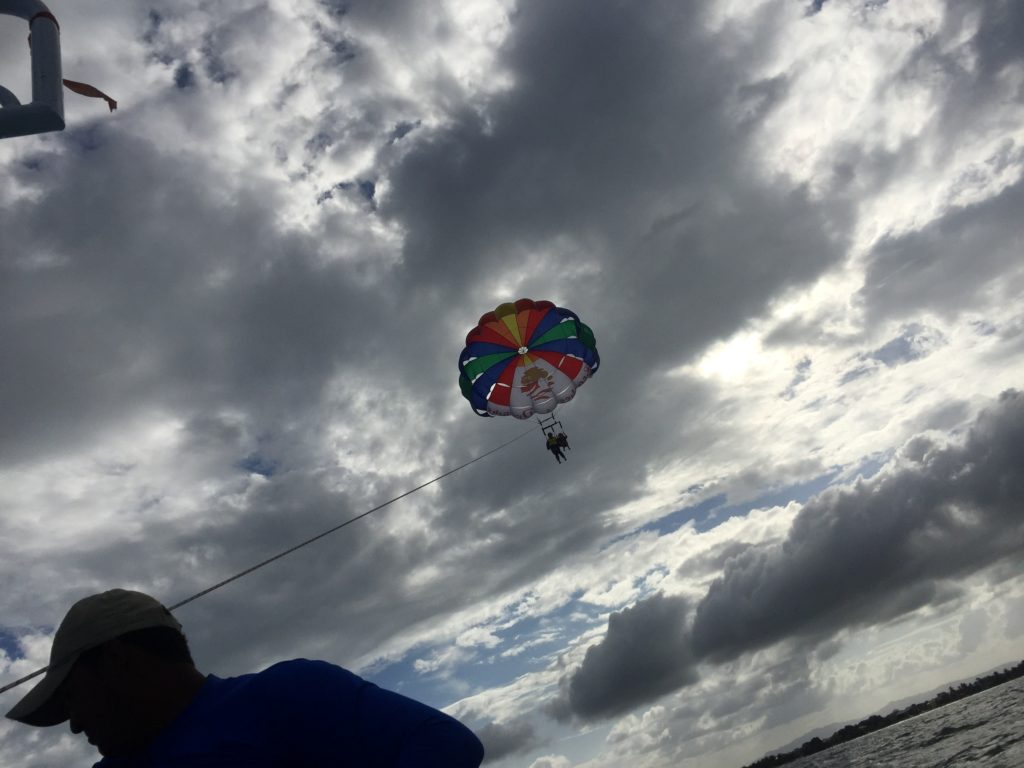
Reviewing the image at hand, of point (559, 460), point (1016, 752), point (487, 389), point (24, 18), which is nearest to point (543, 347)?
point (487, 389)

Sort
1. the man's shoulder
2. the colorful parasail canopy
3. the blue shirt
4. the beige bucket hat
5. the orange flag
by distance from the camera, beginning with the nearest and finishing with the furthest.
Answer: the blue shirt < the man's shoulder < the beige bucket hat < the orange flag < the colorful parasail canopy

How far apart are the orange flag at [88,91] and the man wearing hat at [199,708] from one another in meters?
2.47

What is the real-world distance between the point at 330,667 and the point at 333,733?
0.19 metres

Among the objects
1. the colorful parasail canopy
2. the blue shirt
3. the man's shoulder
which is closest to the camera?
the blue shirt

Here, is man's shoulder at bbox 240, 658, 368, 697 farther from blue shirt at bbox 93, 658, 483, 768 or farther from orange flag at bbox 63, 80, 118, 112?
orange flag at bbox 63, 80, 118, 112

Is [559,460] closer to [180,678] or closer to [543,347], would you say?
[543,347]

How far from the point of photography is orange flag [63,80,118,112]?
3.28 m

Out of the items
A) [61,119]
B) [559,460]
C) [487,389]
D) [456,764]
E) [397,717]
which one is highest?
[487,389]

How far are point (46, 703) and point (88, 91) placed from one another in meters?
2.82

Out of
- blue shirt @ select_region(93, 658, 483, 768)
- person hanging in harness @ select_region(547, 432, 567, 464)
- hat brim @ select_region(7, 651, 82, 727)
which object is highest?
person hanging in harness @ select_region(547, 432, 567, 464)

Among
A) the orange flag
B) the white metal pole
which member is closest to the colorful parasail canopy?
the orange flag

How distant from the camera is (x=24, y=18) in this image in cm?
253

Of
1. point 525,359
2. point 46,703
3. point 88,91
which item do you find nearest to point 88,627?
point 46,703

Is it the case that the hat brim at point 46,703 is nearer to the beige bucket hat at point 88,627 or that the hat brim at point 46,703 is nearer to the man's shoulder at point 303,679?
the beige bucket hat at point 88,627
